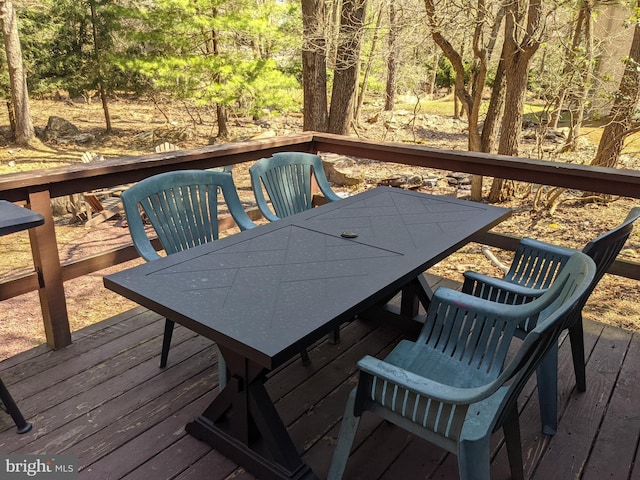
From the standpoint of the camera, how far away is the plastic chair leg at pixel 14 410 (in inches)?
70.2

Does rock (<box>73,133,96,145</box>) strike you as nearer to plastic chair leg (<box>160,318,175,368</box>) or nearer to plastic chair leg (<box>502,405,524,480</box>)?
plastic chair leg (<box>160,318,175,368</box>)

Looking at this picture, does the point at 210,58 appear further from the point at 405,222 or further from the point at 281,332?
the point at 281,332

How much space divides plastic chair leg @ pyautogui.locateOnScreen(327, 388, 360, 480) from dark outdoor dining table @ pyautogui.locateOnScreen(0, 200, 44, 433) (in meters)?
1.19

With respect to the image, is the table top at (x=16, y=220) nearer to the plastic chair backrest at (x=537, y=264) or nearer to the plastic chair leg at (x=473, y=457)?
the plastic chair leg at (x=473, y=457)

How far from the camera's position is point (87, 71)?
13031 mm

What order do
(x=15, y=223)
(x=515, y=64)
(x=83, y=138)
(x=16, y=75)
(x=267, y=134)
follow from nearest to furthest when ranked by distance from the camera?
(x=15, y=223) → (x=515, y=64) → (x=16, y=75) → (x=267, y=134) → (x=83, y=138)

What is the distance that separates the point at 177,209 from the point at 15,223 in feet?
2.75

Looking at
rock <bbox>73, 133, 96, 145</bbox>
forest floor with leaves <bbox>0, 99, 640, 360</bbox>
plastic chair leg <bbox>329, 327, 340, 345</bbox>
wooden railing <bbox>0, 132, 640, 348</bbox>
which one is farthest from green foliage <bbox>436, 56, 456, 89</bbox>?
plastic chair leg <bbox>329, 327, 340, 345</bbox>

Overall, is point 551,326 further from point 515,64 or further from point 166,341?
point 515,64

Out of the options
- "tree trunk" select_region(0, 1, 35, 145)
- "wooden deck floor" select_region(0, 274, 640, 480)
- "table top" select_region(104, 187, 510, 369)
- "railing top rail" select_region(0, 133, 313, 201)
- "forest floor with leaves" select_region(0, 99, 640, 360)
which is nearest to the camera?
"table top" select_region(104, 187, 510, 369)

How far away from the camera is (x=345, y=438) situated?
4.77 ft

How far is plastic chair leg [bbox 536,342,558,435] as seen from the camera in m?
1.81

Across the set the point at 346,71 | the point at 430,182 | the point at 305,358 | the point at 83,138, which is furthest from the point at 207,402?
the point at 83,138

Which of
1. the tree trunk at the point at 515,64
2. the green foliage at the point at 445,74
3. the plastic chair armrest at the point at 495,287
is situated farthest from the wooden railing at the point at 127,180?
the green foliage at the point at 445,74
